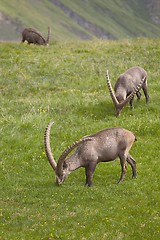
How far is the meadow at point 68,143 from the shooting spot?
44.7ft

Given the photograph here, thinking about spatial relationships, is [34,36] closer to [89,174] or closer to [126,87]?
[126,87]

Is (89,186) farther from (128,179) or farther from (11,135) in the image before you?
(11,135)

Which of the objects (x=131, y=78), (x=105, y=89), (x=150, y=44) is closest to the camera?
(x=131, y=78)

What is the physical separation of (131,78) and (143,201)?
10.4m

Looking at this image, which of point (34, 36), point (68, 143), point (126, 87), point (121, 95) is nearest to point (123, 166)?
point (68, 143)

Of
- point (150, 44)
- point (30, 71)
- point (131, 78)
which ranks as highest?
point (131, 78)

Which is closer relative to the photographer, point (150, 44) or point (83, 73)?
point (83, 73)

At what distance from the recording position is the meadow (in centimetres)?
1362

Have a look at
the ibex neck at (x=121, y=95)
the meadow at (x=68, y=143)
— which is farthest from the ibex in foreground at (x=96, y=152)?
the ibex neck at (x=121, y=95)

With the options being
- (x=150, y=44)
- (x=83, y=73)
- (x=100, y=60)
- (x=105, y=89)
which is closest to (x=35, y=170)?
(x=105, y=89)

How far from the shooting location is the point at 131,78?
2409 centimetres

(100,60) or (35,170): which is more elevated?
(35,170)

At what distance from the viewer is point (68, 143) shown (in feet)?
65.2

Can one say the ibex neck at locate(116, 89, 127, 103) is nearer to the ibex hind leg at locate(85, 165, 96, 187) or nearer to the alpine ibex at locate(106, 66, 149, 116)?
the alpine ibex at locate(106, 66, 149, 116)
